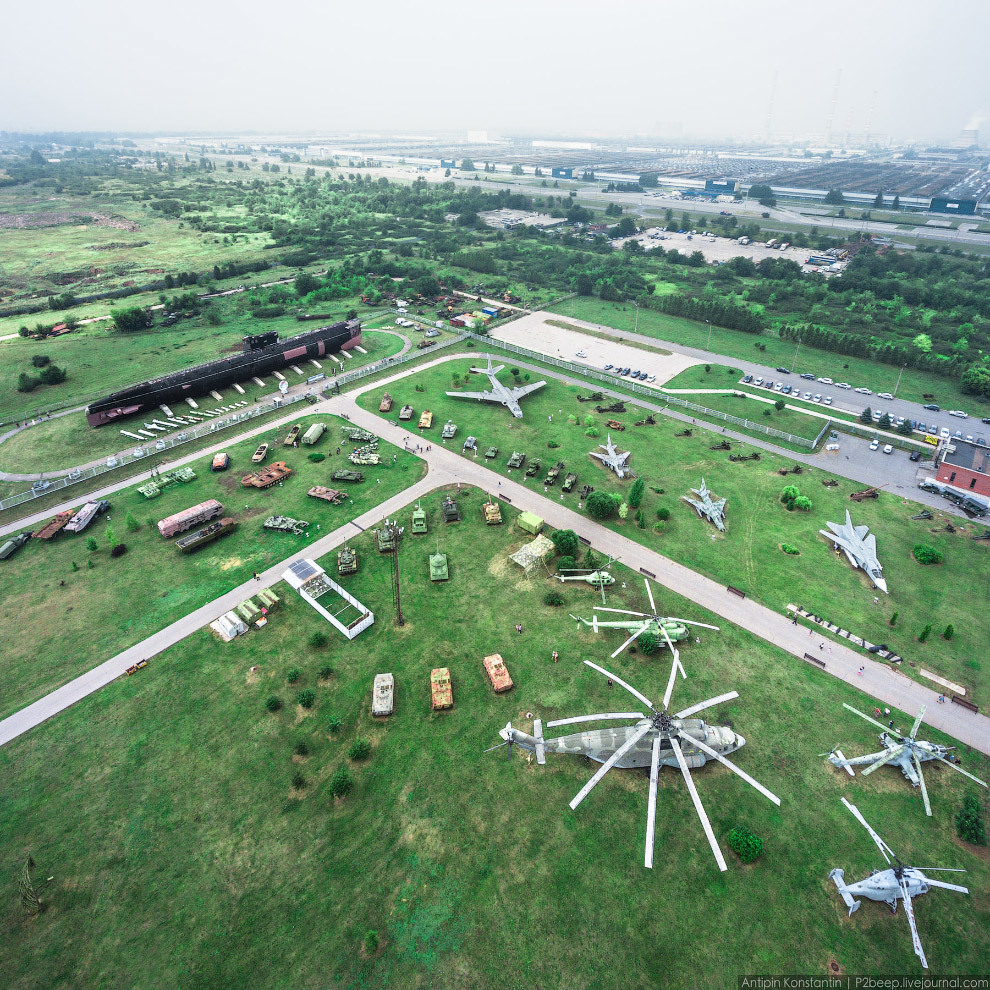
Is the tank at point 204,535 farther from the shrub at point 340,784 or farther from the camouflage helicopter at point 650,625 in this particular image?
the camouflage helicopter at point 650,625

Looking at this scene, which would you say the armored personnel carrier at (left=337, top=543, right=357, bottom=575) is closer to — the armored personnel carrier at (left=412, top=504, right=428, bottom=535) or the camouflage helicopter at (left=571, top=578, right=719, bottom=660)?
the armored personnel carrier at (left=412, top=504, right=428, bottom=535)

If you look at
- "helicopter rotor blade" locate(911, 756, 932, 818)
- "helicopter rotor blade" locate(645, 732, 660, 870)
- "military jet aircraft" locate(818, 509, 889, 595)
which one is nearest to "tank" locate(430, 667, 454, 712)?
"helicopter rotor blade" locate(645, 732, 660, 870)

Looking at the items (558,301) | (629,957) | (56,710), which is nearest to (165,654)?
(56,710)

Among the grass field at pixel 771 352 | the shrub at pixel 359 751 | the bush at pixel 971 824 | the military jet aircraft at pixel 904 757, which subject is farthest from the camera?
the grass field at pixel 771 352

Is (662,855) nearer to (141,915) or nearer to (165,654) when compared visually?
(141,915)

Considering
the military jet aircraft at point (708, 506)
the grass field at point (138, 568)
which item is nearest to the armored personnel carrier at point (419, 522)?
the grass field at point (138, 568)
